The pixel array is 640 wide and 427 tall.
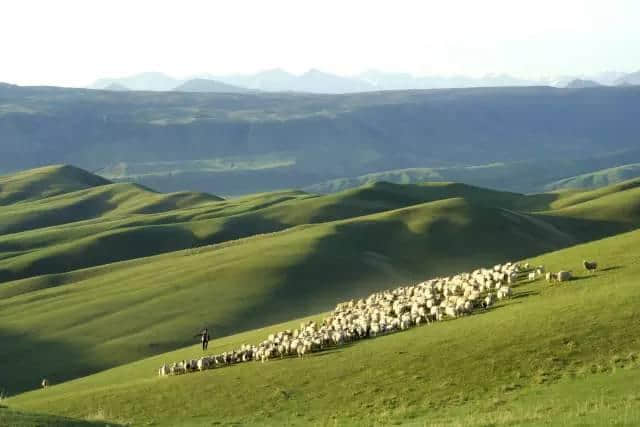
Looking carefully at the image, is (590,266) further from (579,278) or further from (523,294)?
(523,294)

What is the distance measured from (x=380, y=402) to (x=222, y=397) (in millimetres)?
6666

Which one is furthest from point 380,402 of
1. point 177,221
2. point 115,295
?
point 177,221

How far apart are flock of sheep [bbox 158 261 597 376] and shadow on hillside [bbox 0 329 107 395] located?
79.5 feet

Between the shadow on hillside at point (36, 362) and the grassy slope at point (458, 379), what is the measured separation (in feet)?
75.5

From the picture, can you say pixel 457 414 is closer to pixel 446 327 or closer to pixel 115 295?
pixel 446 327

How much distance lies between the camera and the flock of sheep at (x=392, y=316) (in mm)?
39656

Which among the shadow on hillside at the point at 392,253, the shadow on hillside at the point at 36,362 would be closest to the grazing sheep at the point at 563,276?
the shadow on hillside at the point at 36,362

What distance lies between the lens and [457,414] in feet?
90.9

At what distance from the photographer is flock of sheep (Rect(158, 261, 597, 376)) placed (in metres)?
39.7

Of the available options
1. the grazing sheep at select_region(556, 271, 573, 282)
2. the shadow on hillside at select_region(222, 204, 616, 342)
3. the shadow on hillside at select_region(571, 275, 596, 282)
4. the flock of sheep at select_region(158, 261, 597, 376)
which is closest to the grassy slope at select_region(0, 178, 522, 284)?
the shadow on hillside at select_region(222, 204, 616, 342)

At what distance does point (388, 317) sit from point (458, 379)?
35.0 feet

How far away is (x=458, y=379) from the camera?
102ft

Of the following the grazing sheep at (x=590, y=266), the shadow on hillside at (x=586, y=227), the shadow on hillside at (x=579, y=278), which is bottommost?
the shadow on hillside at (x=586, y=227)

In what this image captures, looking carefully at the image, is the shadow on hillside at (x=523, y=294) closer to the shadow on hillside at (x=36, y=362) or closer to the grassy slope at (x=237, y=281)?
the grassy slope at (x=237, y=281)
